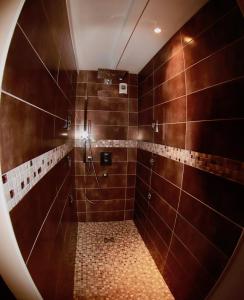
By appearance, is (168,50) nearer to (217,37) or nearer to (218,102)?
(217,37)

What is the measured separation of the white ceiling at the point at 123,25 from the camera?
1432 millimetres

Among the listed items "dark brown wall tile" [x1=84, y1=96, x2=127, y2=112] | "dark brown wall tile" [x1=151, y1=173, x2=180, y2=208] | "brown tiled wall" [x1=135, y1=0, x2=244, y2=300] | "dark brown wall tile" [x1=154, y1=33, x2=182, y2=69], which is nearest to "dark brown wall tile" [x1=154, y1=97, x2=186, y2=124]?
"brown tiled wall" [x1=135, y1=0, x2=244, y2=300]

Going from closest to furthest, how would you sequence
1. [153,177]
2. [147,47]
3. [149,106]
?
[147,47], [153,177], [149,106]

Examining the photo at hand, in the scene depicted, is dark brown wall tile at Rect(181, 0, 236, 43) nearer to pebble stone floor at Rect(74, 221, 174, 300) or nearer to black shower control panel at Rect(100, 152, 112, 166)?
black shower control panel at Rect(100, 152, 112, 166)

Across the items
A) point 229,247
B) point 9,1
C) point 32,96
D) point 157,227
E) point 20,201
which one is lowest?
point 157,227

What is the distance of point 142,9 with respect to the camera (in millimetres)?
1472

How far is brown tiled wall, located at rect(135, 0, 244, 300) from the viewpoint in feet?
3.74

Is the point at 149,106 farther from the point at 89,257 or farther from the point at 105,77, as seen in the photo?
the point at 89,257

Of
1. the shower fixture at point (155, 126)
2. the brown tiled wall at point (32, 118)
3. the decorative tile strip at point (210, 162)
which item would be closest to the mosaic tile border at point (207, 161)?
the decorative tile strip at point (210, 162)

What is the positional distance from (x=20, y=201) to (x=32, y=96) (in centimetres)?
43

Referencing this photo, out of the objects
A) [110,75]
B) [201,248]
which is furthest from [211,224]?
[110,75]

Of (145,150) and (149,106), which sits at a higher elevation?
(149,106)

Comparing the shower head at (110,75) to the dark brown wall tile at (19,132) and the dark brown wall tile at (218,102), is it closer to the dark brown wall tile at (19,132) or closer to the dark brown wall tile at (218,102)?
the dark brown wall tile at (218,102)

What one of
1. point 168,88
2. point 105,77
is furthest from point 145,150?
point 105,77
